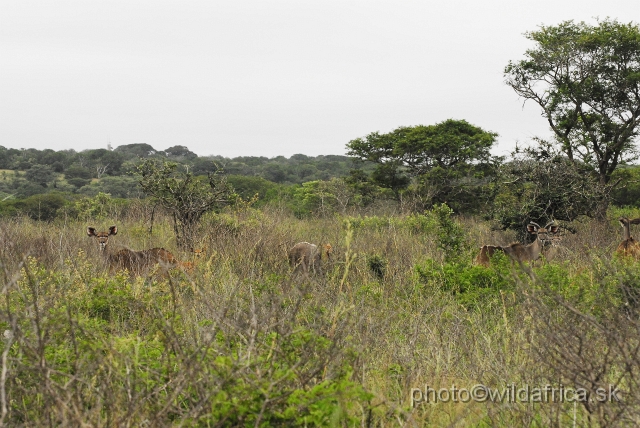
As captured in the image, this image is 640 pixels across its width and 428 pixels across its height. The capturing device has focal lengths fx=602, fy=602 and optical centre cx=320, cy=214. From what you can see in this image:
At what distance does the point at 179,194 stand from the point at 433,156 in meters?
16.6

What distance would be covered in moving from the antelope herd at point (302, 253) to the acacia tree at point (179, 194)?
5.01 feet

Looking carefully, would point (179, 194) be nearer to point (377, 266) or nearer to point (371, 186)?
point (377, 266)

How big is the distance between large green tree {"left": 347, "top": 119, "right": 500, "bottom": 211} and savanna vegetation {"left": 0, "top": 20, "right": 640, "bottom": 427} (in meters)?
0.10

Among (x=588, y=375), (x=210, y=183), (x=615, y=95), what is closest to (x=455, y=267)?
(x=588, y=375)

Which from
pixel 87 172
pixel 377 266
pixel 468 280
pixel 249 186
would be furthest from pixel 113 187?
pixel 468 280

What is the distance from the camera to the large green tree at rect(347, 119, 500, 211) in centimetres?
2420

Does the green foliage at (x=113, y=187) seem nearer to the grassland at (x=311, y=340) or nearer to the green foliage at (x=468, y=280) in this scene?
the grassland at (x=311, y=340)

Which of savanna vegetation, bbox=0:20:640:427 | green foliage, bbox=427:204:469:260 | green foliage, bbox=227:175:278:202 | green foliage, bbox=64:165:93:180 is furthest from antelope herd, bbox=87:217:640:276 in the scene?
green foliage, bbox=64:165:93:180

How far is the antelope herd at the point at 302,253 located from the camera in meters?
7.56

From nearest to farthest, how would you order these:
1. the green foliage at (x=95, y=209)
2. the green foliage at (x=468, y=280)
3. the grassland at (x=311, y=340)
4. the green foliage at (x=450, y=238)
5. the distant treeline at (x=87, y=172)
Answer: the grassland at (x=311, y=340) → the green foliage at (x=468, y=280) → the green foliage at (x=450, y=238) → the green foliage at (x=95, y=209) → the distant treeline at (x=87, y=172)

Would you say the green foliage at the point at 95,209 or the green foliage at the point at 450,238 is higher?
the green foliage at the point at 450,238

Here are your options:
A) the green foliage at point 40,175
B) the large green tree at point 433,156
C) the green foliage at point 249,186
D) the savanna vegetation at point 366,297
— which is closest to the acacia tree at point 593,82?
the savanna vegetation at point 366,297

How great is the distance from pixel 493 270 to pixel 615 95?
1224 cm

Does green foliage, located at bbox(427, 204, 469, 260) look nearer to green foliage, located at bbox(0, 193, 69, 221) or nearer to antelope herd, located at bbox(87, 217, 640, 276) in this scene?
antelope herd, located at bbox(87, 217, 640, 276)
